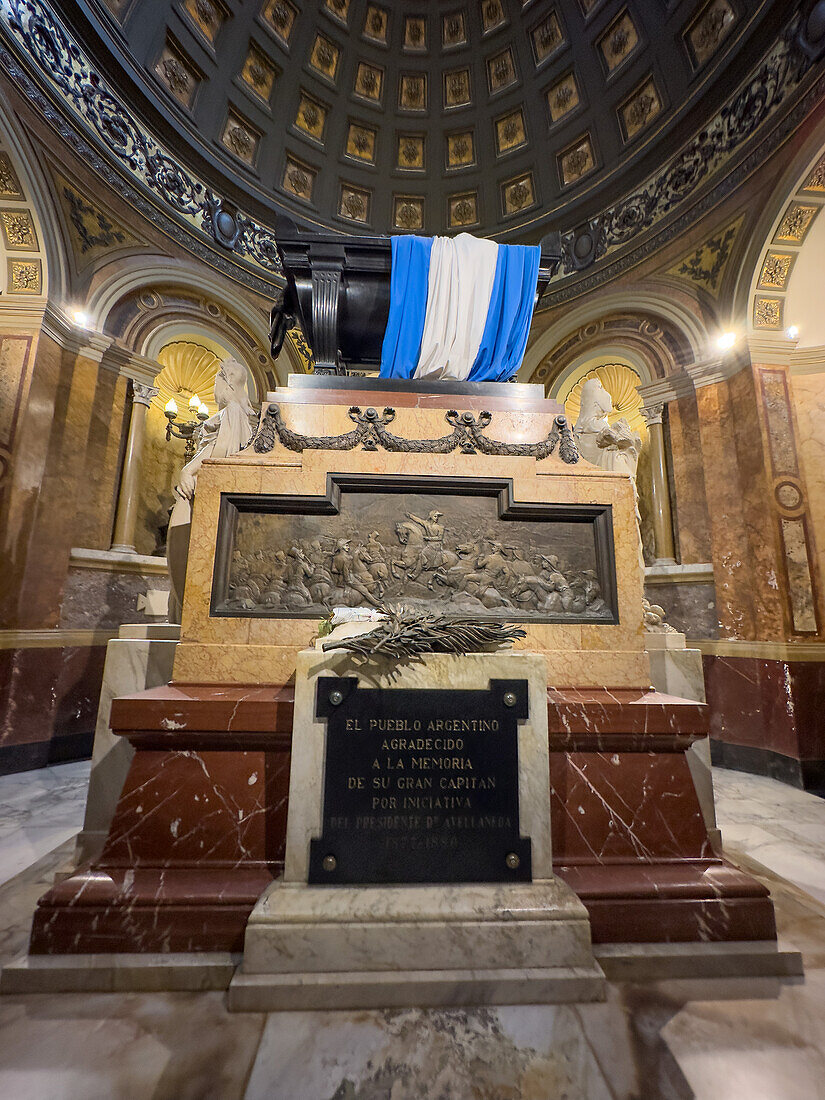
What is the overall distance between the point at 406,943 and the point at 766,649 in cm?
582

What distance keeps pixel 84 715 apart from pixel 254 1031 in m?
5.62

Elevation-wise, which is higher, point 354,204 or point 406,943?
point 354,204

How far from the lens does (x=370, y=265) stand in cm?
376

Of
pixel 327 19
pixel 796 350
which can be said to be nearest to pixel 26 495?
pixel 796 350

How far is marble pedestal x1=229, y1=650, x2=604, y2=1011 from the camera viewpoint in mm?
1620

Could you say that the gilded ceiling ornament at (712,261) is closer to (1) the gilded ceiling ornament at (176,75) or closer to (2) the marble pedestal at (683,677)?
(2) the marble pedestal at (683,677)

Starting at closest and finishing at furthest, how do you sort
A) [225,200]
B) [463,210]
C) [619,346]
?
[619,346] < [225,200] < [463,210]

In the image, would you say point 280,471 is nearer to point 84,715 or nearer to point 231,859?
point 231,859

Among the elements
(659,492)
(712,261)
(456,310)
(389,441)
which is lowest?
(389,441)

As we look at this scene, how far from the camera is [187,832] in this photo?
205 centimetres

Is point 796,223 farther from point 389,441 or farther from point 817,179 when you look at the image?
point 389,441

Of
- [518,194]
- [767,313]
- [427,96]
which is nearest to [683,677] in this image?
[767,313]

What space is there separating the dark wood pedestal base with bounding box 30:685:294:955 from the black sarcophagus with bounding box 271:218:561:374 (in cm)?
271

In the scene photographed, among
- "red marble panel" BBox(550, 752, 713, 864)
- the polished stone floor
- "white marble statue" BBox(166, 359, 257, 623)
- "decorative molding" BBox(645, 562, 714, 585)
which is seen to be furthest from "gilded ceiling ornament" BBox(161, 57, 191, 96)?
the polished stone floor
